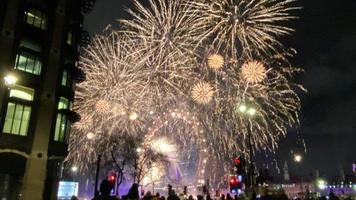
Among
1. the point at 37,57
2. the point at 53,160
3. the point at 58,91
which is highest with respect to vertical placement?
the point at 37,57

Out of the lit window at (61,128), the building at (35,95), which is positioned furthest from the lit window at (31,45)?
the lit window at (61,128)

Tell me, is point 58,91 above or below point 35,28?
below

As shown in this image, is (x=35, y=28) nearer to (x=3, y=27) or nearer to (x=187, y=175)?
(x=3, y=27)

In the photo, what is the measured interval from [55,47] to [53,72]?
234 centimetres

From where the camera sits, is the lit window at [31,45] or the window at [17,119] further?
the lit window at [31,45]

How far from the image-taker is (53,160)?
3133cm

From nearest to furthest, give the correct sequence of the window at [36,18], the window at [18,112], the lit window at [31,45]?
the window at [18,112] → the lit window at [31,45] → the window at [36,18]

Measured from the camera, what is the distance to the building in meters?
28.1

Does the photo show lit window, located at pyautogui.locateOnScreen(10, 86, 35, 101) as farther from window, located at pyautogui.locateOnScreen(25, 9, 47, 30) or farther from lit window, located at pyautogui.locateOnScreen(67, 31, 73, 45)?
lit window, located at pyautogui.locateOnScreen(67, 31, 73, 45)

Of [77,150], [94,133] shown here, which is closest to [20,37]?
[94,133]

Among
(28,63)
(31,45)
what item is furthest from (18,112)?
(31,45)

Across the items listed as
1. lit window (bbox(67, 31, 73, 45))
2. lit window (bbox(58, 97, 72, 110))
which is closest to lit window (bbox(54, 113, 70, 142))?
lit window (bbox(58, 97, 72, 110))

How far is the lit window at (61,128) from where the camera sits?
32.0 meters

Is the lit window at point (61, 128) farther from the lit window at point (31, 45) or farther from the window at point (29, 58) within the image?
the lit window at point (31, 45)
